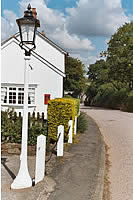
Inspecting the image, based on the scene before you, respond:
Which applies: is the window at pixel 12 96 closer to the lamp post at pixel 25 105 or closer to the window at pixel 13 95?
the window at pixel 13 95

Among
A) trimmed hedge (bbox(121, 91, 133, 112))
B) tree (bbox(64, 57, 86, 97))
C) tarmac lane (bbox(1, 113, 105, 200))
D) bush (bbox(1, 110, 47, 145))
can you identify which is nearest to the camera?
tarmac lane (bbox(1, 113, 105, 200))

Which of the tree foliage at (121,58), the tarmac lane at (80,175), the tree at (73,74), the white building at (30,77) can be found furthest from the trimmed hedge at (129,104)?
the tarmac lane at (80,175)

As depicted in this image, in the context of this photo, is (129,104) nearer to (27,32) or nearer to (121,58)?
(121,58)

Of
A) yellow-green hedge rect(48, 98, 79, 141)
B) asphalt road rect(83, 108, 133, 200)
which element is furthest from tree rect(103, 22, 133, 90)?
yellow-green hedge rect(48, 98, 79, 141)

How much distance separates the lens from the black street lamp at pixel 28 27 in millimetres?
4973

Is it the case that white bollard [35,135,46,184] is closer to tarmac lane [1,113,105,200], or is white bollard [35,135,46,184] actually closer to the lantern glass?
tarmac lane [1,113,105,200]

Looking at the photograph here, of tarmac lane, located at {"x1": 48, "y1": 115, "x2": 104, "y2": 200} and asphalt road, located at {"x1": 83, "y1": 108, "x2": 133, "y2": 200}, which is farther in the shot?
asphalt road, located at {"x1": 83, "y1": 108, "x2": 133, "y2": 200}

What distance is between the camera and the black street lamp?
196 inches

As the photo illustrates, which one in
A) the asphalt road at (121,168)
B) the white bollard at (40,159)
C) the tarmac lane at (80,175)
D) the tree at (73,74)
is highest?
the tree at (73,74)

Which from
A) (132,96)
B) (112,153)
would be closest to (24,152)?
(112,153)

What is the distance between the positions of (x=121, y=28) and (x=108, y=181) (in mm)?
34688

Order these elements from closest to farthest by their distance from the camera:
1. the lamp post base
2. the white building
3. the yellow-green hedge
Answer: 1. the lamp post base
2. the yellow-green hedge
3. the white building

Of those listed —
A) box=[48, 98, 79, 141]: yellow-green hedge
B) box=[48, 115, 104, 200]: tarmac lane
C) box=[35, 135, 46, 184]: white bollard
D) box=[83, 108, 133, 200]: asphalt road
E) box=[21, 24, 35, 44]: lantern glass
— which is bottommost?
box=[83, 108, 133, 200]: asphalt road

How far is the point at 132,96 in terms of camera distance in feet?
117
